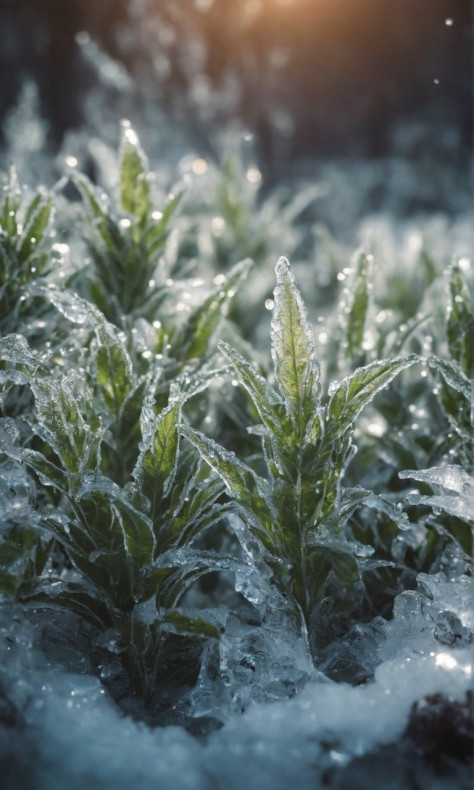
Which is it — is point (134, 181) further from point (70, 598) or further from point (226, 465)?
point (70, 598)

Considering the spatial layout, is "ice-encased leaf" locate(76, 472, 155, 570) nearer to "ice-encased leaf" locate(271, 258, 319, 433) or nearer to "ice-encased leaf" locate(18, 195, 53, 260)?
"ice-encased leaf" locate(271, 258, 319, 433)

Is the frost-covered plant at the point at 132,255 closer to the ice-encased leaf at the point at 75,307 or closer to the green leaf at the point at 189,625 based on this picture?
the ice-encased leaf at the point at 75,307

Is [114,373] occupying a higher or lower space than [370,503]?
higher

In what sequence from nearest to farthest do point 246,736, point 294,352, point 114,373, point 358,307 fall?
point 246,736, point 294,352, point 114,373, point 358,307

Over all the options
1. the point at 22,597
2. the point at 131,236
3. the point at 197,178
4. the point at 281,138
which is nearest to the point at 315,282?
the point at 197,178

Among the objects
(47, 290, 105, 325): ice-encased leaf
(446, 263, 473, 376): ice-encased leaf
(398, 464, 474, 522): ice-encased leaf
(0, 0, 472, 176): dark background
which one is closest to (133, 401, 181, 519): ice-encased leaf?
(47, 290, 105, 325): ice-encased leaf

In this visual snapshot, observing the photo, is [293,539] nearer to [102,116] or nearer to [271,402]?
[271,402]

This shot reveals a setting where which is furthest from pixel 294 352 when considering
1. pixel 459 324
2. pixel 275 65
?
pixel 275 65
